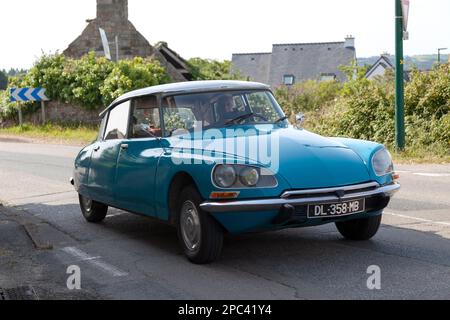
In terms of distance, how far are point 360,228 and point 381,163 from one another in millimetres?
761

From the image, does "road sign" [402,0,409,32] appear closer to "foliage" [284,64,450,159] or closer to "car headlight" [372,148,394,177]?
"foliage" [284,64,450,159]

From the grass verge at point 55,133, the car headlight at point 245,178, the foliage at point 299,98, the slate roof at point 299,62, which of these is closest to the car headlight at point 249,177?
the car headlight at point 245,178

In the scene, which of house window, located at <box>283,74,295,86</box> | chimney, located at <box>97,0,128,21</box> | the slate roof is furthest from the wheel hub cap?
house window, located at <box>283,74,295,86</box>

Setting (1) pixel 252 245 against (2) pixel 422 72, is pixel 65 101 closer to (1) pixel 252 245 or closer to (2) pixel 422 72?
(2) pixel 422 72

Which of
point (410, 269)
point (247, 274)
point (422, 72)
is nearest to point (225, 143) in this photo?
point (247, 274)

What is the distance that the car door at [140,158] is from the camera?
24.0 ft

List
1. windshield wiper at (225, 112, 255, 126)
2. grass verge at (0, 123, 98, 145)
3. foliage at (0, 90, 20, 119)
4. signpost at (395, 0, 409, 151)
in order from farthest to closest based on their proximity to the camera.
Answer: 1. foliage at (0, 90, 20, 119)
2. grass verge at (0, 123, 98, 145)
3. signpost at (395, 0, 409, 151)
4. windshield wiper at (225, 112, 255, 126)

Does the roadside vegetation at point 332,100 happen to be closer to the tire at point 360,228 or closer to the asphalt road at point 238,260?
the asphalt road at point 238,260

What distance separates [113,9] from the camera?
43.4m

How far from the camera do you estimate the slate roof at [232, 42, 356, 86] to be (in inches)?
3533

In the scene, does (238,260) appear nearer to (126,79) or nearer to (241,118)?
(241,118)

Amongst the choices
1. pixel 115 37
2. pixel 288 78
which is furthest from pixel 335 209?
pixel 288 78

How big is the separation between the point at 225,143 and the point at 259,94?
136 cm
